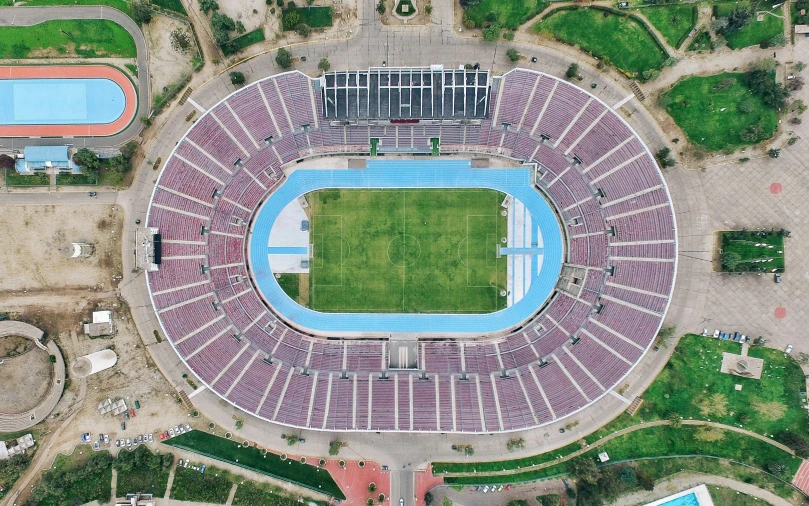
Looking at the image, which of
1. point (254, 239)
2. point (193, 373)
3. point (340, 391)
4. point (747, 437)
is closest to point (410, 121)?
point (254, 239)

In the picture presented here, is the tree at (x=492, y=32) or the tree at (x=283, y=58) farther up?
the tree at (x=492, y=32)

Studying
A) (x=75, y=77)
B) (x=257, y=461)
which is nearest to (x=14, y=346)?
(x=257, y=461)

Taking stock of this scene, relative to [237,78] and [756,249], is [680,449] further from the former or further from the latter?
[237,78]

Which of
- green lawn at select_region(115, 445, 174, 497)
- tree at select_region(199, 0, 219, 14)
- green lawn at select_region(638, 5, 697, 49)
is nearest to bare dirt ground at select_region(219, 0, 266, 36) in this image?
tree at select_region(199, 0, 219, 14)

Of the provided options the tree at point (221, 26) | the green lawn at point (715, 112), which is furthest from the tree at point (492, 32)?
the tree at point (221, 26)

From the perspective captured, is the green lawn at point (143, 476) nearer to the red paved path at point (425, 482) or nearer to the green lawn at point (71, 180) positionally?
the red paved path at point (425, 482)
